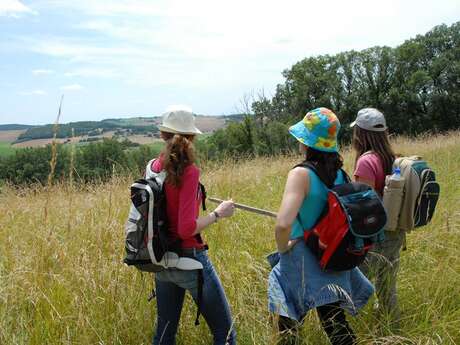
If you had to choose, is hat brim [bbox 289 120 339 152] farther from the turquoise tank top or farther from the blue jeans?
the blue jeans

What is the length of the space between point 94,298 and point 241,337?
0.93 metres

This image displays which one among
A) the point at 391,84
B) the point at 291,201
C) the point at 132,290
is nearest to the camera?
the point at 291,201

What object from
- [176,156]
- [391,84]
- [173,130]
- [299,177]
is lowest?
[299,177]

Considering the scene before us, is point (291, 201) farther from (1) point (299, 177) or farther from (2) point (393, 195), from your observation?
(2) point (393, 195)

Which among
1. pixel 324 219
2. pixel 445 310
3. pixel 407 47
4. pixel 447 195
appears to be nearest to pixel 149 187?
pixel 324 219

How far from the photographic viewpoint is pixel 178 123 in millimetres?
2150

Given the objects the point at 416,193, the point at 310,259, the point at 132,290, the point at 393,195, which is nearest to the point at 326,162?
the point at 310,259

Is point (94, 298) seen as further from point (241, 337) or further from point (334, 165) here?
point (334, 165)

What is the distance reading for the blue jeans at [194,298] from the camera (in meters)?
2.23

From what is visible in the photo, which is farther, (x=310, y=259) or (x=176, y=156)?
(x=310, y=259)

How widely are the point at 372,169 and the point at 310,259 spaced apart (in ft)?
3.05

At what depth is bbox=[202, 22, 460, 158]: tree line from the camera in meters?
41.8

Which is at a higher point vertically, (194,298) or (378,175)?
(378,175)

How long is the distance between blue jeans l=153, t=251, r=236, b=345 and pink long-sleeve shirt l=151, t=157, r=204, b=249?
0.22m
